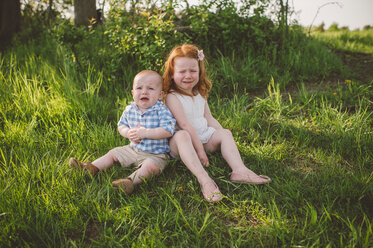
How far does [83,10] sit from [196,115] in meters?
3.13

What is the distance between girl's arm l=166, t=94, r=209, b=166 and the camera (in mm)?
2230

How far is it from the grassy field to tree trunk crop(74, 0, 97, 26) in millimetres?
1407

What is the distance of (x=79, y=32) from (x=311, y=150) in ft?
10.1

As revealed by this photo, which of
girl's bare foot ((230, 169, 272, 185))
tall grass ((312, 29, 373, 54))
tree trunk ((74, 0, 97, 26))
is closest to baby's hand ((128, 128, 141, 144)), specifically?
girl's bare foot ((230, 169, 272, 185))

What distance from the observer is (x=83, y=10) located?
433 cm

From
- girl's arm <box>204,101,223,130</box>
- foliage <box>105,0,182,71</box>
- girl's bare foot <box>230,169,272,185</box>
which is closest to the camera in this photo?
girl's bare foot <box>230,169,272,185</box>

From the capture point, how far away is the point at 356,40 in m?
5.77

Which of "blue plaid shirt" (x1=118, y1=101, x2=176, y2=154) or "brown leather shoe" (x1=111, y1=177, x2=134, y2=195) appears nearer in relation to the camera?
"brown leather shoe" (x1=111, y1=177, x2=134, y2=195)

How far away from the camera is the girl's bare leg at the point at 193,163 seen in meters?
1.89

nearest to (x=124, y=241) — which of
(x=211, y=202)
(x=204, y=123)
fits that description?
(x=211, y=202)

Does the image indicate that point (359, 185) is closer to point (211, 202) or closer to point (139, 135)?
point (211, 202)

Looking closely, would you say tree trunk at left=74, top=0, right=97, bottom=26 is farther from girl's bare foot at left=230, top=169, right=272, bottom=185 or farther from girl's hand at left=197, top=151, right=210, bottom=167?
girl's bare foot at left=230, top=169, right=272, bottom=185

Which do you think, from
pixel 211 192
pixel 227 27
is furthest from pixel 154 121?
pixel 227 27

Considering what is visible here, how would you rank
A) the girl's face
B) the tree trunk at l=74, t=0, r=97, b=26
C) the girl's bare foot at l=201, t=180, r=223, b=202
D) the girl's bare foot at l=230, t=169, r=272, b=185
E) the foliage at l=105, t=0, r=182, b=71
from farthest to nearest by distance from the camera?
the tree trunk at l=74, t=0, r=97, b=26
the foliage at l=105, t=0, r=182, b=71
the girl's face
the girl's bare foot at l=230, t=169, r=272, b=185
the girl's bare foot at l=201, t=180, r=223, b=202
